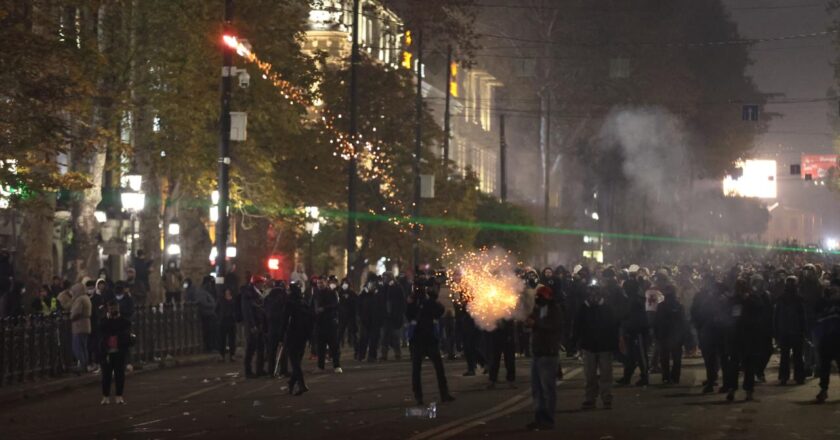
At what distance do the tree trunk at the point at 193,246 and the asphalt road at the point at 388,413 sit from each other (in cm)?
1765

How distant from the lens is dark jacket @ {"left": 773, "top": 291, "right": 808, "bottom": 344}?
26.0 m

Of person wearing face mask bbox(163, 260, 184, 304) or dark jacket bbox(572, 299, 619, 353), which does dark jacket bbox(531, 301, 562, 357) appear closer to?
dark jacket bbox(572, 299, 619, 353)

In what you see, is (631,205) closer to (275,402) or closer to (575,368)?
(575,368)

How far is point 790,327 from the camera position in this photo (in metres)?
25.9

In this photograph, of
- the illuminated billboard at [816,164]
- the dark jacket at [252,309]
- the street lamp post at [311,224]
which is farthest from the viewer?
the illuminated billboard at [816,164]

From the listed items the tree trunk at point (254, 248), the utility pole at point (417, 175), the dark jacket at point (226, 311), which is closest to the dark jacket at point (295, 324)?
the dark jacket at point (226, 311)

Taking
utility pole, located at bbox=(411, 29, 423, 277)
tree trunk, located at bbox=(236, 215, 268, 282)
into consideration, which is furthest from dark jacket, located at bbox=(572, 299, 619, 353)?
tree trunk, located at bbox=(236, 215, 268, 282)

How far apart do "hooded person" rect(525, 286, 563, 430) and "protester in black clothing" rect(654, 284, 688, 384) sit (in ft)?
20.1

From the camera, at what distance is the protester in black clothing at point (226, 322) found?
34500 mm

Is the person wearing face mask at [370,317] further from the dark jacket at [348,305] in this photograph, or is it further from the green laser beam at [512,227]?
the green laser beam at [512,227]

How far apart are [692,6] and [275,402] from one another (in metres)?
72.3

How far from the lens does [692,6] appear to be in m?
91.2

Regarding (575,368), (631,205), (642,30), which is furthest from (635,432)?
(631,205)

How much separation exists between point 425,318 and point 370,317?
39.4 ft
